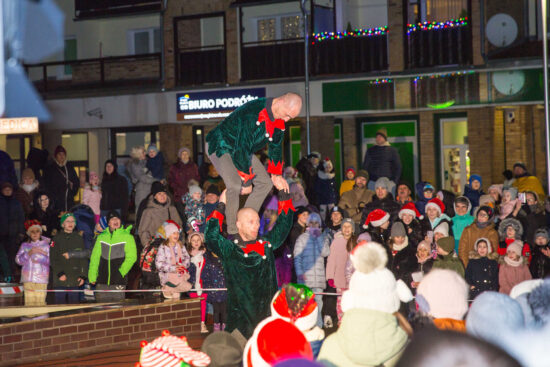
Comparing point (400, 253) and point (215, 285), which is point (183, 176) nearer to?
point (215, 285)

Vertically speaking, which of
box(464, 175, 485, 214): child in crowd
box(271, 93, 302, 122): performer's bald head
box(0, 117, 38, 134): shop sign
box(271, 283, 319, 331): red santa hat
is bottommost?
box(271, 283, 319, 331): red santa hat

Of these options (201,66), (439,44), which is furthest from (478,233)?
(201,66)

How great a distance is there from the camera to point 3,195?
1398cm

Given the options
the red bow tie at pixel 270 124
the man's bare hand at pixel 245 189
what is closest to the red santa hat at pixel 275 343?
the man's bare hand at pixel 245 189

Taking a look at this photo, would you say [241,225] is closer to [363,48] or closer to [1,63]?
[363,48]

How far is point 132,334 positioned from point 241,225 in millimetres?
3650

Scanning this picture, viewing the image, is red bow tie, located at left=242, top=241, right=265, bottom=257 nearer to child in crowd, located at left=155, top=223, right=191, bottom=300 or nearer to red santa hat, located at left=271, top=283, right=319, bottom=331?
red santa hat, located at left=271, top=283, right=319, bottom=331

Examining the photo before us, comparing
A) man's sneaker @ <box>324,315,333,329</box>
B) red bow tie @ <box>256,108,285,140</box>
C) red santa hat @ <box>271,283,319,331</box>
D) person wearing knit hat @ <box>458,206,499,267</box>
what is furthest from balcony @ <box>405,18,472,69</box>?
red santa hat @ <box>271,283,319,331</box>

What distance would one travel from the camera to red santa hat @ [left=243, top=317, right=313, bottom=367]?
5.01 metres

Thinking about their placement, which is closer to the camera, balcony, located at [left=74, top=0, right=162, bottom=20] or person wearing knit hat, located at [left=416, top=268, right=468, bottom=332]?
person wearing knit hat, located at [left=416, top=268, right=468, bottom=332]

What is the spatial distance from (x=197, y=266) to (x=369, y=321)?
6462 mm

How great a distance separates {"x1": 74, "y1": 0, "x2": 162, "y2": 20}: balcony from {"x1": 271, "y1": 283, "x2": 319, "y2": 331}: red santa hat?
796 inches

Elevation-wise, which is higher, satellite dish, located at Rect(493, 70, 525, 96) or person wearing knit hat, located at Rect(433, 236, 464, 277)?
satellite dish, located at Rect(493, 70, 525, 96)

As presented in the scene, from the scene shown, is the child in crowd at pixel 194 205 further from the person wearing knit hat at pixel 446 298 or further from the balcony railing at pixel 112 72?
the balcony railing at pixel 112 72
